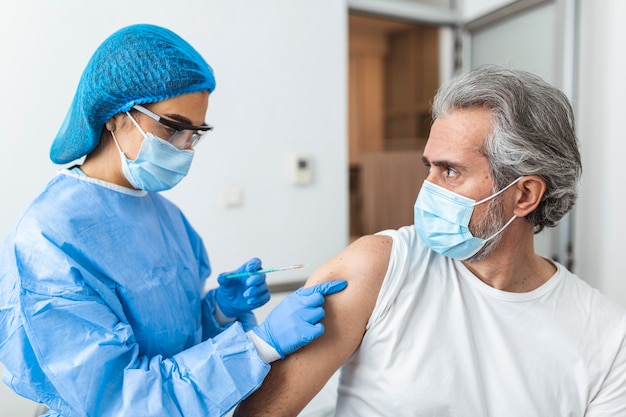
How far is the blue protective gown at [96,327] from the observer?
2.87ft

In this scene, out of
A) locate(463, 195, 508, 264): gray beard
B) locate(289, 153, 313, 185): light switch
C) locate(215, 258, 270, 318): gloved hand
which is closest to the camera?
locate(463, 195, 508, 264): gray beard

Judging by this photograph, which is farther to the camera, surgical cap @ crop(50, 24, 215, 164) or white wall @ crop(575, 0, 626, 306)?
white wall @ crop(575, 0, 626, 306)

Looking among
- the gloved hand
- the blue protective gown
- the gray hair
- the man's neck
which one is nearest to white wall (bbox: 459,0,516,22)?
the gray hair

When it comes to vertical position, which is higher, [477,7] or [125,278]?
[477,7]

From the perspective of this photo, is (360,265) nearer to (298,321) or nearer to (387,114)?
(298,321)

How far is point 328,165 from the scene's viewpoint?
2.67 meters

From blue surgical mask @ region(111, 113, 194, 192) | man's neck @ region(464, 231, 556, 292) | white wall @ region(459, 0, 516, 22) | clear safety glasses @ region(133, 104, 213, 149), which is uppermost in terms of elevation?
white wall @ region(459, 0, 516, 22)

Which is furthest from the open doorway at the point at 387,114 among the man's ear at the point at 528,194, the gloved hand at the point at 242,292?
the man's ear at the point at 528,194

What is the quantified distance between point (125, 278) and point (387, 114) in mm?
4569

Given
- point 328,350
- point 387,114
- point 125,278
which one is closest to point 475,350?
point 328,350

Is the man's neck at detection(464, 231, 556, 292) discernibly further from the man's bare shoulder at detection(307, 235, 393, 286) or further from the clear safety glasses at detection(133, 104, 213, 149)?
the clear safety glasses at detection(133, 104, 213, 149)

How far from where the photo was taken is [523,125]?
1.05 metres

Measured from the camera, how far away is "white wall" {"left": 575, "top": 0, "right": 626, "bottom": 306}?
2.08 m

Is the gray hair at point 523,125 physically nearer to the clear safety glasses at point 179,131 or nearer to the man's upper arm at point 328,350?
the man's upper arm at point 328,350
